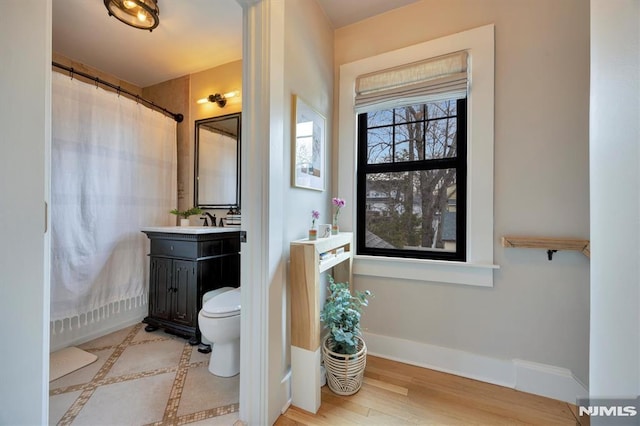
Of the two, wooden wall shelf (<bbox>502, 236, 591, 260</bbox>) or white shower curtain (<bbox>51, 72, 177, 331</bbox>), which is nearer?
wooden wall shelf (<bbox>502, 236, 591, 260</bbox>)

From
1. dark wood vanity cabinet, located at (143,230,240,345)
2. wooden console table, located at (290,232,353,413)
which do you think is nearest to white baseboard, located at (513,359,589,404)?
wooden console table, located at (290,232,353,413)

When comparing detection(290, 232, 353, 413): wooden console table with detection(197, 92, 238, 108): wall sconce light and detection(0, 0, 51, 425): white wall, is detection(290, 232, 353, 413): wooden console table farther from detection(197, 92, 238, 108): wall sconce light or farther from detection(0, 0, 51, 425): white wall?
detection(197, 92, 238, 108): wall sconce light

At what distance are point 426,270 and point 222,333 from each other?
1.45 m

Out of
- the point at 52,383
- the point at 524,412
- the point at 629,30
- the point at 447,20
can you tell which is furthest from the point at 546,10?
the point at 52,383

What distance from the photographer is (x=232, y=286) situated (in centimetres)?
237

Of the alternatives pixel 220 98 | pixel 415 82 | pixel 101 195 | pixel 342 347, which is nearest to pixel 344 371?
pixel 342 347

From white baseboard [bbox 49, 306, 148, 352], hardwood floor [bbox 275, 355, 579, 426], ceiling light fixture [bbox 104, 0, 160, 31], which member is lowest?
hardwood floor [bbox 275, 355, 579, 426]

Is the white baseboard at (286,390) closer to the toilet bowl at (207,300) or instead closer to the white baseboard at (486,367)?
the white baseboard at (486,367)

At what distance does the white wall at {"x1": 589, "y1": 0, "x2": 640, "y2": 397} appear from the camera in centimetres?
59

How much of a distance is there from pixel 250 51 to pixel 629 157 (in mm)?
1464

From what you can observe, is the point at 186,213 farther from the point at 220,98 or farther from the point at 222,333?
the point at 222,333

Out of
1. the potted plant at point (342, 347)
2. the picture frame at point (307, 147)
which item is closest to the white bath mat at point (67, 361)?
the potted plant at point (342, 347)

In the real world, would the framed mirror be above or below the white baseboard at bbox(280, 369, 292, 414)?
above

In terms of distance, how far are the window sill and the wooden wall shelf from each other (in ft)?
0.59
